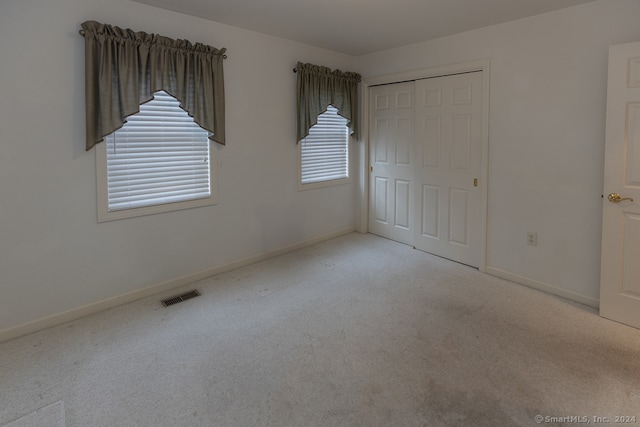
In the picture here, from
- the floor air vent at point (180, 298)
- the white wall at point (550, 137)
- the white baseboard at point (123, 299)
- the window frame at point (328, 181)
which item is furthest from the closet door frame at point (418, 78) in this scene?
the floor air vent at point (180, 298)

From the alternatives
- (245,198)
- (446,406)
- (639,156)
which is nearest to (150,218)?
(245,198)

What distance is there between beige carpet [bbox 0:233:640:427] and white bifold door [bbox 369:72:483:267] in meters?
0.90

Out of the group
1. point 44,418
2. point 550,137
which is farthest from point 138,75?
point 550,137

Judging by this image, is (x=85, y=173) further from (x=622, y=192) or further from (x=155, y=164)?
(x=622, y=192)

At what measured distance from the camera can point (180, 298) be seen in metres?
3.24

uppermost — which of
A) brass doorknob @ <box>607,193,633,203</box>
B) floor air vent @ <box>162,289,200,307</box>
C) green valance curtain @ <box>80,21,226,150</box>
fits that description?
green valance curtain @ <box>80,21,226,150</box>

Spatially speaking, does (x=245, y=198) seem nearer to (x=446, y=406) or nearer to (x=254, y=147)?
(x=254, y=147)

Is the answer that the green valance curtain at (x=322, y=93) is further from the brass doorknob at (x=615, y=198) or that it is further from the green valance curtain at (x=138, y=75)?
the brass doorknob at (x=615, y=198)

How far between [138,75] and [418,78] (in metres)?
2.98

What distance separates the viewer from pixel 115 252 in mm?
3070

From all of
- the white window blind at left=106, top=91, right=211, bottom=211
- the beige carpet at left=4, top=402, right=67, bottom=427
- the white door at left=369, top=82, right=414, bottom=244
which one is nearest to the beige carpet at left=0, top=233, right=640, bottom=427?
the beige carpet at left=4, top=402, right=67, bottom=427

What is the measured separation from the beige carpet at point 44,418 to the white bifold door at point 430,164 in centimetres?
372

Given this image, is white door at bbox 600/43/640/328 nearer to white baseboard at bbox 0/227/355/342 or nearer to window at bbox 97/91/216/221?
white baseboard at bbox 0/227/355/342

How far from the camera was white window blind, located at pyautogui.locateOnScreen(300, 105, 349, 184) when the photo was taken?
4582mm
